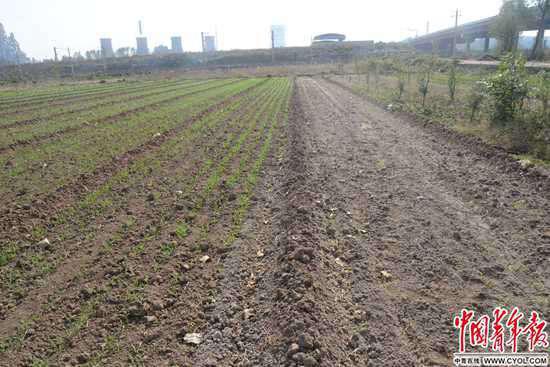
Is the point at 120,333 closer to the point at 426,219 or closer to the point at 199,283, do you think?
A: the point at 199,283

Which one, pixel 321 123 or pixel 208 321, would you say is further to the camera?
pixel 321 123

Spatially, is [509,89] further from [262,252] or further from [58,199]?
[58,199]

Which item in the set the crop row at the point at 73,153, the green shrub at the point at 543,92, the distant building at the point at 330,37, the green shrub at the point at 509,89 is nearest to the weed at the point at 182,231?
the crop row at the point at 73,153

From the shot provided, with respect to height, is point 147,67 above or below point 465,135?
Result: above

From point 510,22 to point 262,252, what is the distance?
70652 millimetres

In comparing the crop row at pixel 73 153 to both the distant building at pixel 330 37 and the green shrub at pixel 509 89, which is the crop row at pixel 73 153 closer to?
the green shrub at pixel 509 89

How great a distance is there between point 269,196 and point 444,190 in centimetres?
413

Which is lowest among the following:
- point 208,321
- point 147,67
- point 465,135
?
point 208,321

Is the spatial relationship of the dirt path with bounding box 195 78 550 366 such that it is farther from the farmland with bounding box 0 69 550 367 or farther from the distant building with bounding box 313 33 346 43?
the distant building with bounding box 313 33 346 43

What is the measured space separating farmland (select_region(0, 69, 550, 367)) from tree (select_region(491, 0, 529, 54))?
2401 inches

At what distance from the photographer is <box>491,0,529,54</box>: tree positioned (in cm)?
5872

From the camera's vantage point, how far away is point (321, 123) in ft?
57.1

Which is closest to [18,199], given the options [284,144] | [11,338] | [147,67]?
[11,338]

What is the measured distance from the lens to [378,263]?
558 cm
